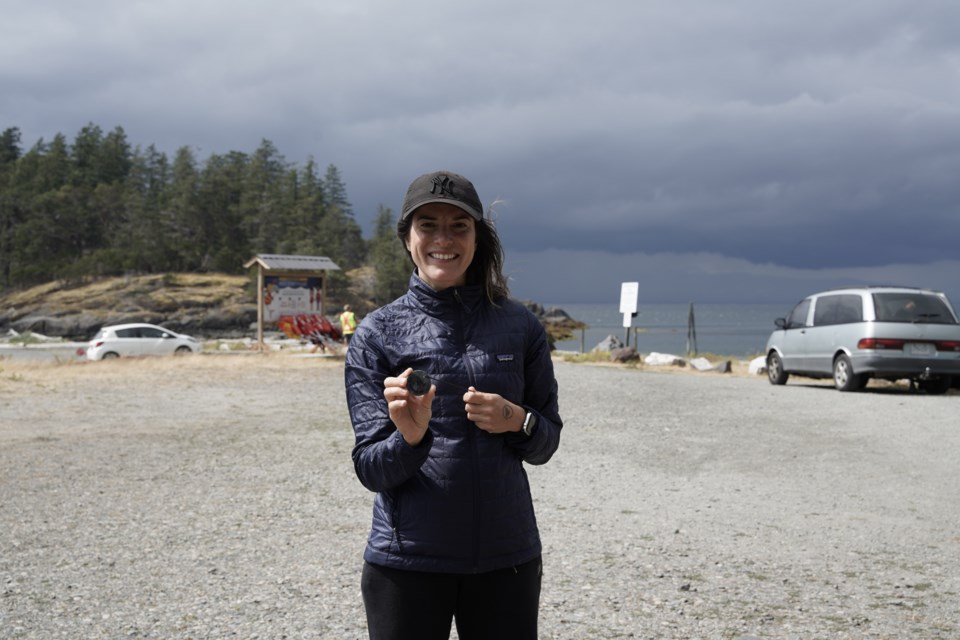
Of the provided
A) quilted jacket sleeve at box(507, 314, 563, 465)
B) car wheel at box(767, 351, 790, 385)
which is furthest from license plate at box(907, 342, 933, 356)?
quilted jacket sleeve at box(507, 314, 563, 465)

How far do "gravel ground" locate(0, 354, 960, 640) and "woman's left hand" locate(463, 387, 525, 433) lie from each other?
8.03 ft

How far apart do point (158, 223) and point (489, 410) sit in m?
96.9

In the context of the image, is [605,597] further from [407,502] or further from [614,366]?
[614,366]

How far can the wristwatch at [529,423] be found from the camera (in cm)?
220

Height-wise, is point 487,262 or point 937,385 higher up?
point 487,262

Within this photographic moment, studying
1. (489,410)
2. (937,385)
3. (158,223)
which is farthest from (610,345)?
(158,223)

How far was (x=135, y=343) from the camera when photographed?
89.6ft

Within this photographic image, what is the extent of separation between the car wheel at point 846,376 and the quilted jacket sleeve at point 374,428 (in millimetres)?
14600

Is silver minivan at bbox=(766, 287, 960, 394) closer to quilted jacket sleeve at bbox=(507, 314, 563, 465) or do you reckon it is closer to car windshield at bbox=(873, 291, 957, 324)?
car windshield at bbox=(873, 291, 957, 324)

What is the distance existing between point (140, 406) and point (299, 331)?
11.4 m

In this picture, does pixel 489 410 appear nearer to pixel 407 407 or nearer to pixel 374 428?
pixel 407 407

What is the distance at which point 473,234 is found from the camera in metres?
2.38

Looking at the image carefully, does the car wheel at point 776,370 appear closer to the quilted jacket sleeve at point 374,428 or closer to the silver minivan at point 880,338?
the silver minivan at point 880,338

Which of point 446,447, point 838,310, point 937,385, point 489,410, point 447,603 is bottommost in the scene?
point 937,385
